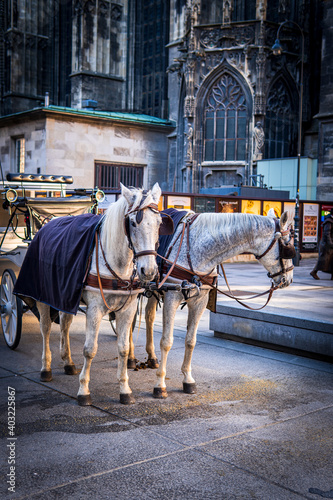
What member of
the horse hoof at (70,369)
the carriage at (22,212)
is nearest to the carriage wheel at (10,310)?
the carriage at (22,212)

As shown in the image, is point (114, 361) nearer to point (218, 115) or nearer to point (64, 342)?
point (64, 342)

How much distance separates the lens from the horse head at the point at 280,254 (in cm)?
575

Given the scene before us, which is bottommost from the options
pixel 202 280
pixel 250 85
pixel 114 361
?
pixel 114 361

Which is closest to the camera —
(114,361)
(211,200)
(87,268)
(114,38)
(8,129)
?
(87,268)

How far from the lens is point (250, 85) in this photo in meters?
30.0

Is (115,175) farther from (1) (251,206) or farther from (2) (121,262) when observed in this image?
(2) (121,262)

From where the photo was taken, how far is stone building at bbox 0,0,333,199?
29922mm

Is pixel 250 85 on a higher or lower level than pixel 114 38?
lower

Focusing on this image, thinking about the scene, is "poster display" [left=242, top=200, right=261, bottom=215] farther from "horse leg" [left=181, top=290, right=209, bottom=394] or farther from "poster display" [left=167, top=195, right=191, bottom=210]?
"horse leg" [left=181, top=290, right=209, bottom=394]

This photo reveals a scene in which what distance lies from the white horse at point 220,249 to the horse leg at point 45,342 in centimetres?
134

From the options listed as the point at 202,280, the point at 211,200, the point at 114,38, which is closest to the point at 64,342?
the point at 202,280

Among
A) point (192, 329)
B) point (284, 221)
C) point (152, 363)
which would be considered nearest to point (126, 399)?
point (192, 329)

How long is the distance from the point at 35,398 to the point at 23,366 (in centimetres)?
128

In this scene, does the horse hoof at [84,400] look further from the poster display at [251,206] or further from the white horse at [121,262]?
the poster display at [251,206]
